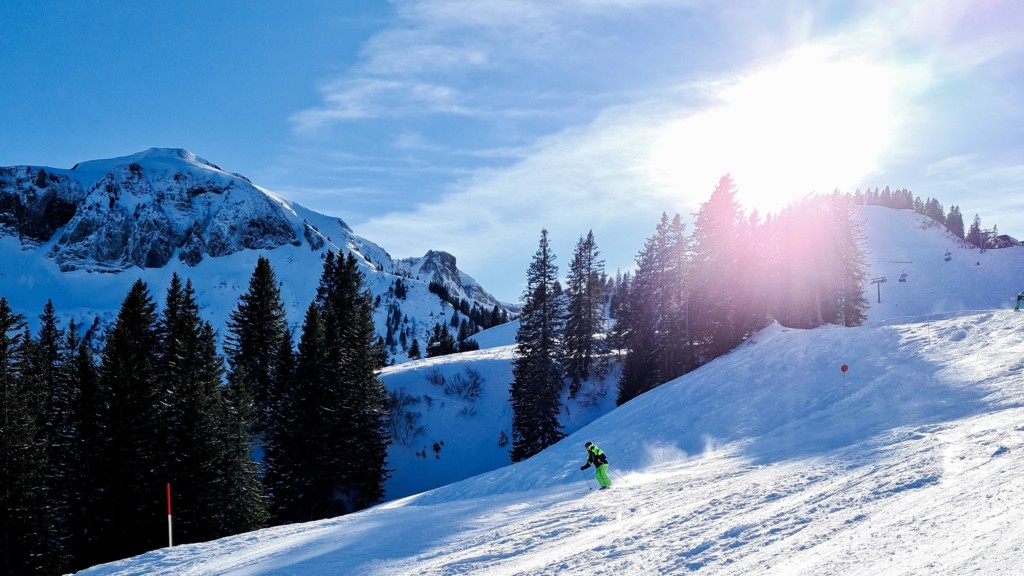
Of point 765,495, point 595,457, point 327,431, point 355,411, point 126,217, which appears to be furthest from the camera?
point 126,217

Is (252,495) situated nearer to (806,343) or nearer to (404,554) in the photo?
(404,554)

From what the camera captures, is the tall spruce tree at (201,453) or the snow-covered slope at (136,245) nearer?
the tall spruce tree at (201,453)

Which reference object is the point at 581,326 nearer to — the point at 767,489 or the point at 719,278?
the point at 719,278

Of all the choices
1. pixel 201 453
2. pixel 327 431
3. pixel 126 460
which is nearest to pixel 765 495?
pixel 201 453

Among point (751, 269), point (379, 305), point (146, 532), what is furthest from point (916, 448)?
point (379, 305)

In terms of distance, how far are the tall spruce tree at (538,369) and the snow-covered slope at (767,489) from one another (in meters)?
10.7

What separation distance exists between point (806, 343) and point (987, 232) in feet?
570

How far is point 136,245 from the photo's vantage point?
17275 centimetres

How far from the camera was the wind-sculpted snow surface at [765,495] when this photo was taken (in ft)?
26.8

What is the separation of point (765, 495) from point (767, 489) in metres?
0.56

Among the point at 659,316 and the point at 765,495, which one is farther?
the point at 659,316

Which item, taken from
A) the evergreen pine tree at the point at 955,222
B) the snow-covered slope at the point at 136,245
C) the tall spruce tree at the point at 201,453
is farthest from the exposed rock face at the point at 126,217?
the evergreen pine tree at the point at 955,222

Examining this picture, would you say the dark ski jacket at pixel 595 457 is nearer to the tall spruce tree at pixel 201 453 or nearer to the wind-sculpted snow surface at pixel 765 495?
the wind-sculpted snow surface at pixel 765 495

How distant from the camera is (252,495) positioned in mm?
31297
